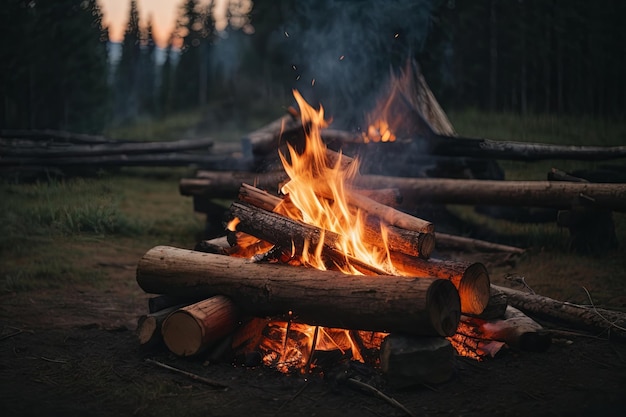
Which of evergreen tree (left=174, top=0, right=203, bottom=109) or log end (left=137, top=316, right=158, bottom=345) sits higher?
evergreen tree (left=174, top=0, right=203, bottom=109)

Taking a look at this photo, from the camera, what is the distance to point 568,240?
29.3ft

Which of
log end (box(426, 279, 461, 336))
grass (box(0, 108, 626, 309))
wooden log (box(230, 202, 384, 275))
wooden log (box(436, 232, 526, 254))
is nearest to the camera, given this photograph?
log end (box(426, 279, 461, 336))

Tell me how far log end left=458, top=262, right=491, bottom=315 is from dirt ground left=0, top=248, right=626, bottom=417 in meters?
0.48

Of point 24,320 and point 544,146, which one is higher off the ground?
point 544,146

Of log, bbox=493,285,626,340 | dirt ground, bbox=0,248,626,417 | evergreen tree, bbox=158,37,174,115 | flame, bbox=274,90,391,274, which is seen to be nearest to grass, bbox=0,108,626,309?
log, bbox=493,285,626,340

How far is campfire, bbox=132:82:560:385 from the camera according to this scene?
13.9 feet

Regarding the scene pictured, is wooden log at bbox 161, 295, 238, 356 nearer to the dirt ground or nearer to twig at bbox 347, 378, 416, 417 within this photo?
the dirt ground

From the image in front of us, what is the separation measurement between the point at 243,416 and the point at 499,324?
98.3 inches

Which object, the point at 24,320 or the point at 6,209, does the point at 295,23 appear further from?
the point at 24,320

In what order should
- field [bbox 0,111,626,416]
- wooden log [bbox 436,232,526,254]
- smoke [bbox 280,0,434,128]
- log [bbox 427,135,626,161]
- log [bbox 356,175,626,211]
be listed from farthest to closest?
1. smoke [bbox 280,0,434,128]
2. log [bbox 427,135,626,161]
3. wooden log [bbox 436,232,526,254]
4. log [bbox 356,175,626,211]
5. field [bbox 0,111,626,416]

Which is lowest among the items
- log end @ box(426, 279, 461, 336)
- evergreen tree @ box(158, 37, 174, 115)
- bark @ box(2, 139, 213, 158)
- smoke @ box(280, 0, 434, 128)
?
log end @ box(426, 279, 461, 336)

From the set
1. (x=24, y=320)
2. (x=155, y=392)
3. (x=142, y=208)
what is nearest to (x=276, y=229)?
(x=155, y=392)

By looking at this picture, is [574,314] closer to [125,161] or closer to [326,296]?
[326,296]

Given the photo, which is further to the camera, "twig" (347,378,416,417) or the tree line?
the tree line
